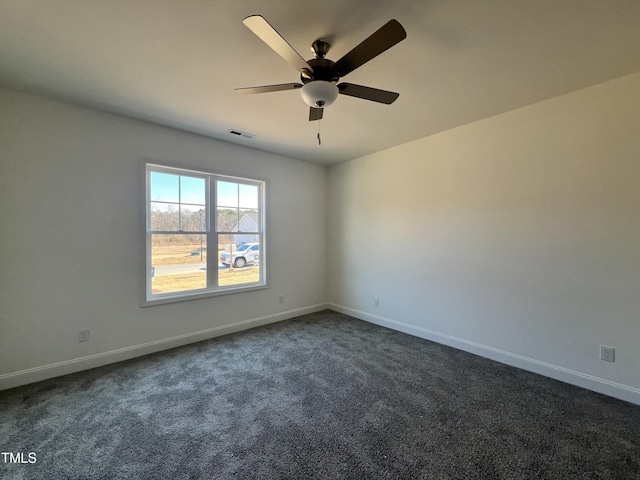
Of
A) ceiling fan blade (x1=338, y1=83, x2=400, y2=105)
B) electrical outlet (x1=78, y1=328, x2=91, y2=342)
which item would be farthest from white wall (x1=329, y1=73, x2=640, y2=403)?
electrical outlet (x1=78, y1=328, x2=91, y2=342)

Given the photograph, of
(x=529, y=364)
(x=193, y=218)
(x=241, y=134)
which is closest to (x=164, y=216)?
(x=193, y=218)

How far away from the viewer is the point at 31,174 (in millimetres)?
2512

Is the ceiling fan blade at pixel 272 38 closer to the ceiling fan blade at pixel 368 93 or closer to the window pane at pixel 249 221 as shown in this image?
the ceiling fan blade at pixel 368 93

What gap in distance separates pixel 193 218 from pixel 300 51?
2450 mm

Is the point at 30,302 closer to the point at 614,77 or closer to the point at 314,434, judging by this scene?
the point at 314,434

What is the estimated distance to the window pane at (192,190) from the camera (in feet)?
11.4

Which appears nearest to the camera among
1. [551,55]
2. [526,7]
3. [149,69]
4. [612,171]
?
[526,7]

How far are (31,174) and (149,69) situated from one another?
1.58 metres

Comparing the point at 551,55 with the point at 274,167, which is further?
the point at 274,167

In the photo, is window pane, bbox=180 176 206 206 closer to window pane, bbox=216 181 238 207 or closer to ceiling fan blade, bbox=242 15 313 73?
window pane, bbox=216 181 238 207

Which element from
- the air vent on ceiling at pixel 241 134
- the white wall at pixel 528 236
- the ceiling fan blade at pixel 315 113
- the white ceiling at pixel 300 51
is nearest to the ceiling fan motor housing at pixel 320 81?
the white ceiling at pixel 300 51

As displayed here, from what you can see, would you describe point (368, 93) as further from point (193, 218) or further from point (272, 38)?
point (193, 218)

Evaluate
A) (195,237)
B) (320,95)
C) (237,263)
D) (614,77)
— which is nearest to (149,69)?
(320,95)

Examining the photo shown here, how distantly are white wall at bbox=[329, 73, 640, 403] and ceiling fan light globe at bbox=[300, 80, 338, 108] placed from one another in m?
2.19
